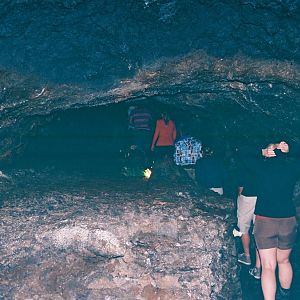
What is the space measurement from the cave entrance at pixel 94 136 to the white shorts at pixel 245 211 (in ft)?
5.31

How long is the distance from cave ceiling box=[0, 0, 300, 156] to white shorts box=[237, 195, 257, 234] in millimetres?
1385

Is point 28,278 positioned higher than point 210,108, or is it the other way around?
point 210,108

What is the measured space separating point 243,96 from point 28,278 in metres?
3.67

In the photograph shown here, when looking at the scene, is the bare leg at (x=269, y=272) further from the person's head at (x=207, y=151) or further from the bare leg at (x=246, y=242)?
the person's head at (x=207, y=151)

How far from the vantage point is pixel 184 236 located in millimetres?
4402

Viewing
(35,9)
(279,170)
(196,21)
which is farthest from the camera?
(279,170)

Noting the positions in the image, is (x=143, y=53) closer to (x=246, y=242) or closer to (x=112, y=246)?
(x=112, y=246)

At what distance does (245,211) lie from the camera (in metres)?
5.11

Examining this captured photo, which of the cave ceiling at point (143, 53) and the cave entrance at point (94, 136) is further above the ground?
the cave ceiling at point (143, 53)

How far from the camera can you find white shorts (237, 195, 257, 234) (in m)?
5.05

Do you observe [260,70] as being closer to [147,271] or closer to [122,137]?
[147,271]

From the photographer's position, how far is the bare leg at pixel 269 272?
187 inches

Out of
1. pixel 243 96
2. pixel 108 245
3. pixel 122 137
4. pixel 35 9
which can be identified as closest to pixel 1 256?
pixel 108 245

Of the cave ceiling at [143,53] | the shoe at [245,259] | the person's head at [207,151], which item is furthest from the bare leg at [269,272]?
the cave ceiling at [143,53]
